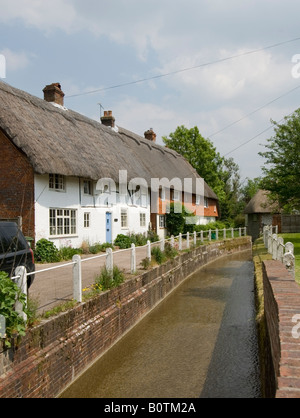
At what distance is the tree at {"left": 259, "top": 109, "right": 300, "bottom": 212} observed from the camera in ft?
70.3

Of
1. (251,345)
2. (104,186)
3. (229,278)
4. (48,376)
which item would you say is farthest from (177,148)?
(48,376)

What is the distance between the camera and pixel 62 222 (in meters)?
18.2

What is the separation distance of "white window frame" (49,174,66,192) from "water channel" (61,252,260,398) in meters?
7.30

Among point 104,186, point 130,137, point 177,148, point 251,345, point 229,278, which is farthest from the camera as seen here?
point 177,148

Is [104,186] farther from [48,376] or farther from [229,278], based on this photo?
[48,376]

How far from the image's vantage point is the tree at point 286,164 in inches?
843

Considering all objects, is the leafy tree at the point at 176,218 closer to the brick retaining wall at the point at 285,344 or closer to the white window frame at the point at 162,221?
the white window frame at the point at 162,221

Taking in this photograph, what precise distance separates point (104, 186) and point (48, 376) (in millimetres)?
16297

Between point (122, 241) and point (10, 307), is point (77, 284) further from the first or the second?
point (122, 241)

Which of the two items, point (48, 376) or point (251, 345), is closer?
point (48, 376)

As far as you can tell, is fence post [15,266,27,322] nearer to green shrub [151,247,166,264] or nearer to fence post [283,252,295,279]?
fence post [283,252,295,279]

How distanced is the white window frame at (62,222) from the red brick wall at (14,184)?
1.31 meters

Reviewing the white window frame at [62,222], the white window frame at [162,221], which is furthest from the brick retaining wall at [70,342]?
the white window frame at [162,221]

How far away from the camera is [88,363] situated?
7785 mm
